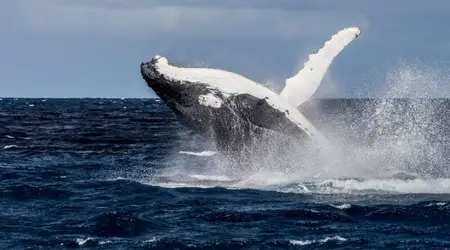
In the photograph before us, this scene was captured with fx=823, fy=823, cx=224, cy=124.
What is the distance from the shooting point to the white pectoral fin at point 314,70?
22562mm

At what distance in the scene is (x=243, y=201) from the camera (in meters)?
19.3

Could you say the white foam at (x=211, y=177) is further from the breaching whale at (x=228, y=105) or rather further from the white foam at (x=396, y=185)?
the white foam at (x=396, y=185)

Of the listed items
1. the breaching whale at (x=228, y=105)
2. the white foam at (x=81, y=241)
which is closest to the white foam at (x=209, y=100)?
the breaching whale at (x=228, y=105)

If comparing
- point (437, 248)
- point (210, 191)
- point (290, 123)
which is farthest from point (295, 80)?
point (437, 248)

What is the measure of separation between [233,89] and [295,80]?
228 cm

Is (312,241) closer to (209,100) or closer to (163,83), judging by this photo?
(209,100)

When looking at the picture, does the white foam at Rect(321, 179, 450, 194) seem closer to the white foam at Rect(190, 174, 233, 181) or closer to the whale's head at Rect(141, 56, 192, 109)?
the white foam at Rect(190, 174, 233, 181)

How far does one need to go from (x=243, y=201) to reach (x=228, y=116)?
311 centimetres

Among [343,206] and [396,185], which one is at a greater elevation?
[396,185]

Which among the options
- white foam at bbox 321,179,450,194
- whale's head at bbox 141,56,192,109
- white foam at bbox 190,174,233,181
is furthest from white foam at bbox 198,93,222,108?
white foam at bbox 321,179,450,194

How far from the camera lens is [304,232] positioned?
51.4 feet

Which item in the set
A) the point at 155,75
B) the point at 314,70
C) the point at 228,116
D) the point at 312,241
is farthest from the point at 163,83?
the point at 312,241

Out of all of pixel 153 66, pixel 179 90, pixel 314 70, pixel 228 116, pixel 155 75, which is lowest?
pixel 228 116

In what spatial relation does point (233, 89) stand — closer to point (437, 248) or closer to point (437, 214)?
point (437, 214)
